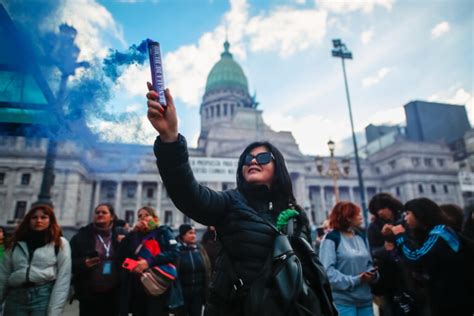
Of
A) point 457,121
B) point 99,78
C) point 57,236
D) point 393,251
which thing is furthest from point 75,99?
point 457,121

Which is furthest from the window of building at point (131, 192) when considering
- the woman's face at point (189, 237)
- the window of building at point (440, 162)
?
the window of building at point (440, 162)

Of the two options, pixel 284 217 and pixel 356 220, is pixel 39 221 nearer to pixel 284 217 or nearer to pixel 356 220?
pixel 284 217

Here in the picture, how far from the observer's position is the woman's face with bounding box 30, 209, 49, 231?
3.72 metres

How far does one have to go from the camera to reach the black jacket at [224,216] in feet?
4.88

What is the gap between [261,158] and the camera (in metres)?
2.03

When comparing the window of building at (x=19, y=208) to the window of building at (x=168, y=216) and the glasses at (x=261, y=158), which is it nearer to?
the window of building at (x=168, y=216)

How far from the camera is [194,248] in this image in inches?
206

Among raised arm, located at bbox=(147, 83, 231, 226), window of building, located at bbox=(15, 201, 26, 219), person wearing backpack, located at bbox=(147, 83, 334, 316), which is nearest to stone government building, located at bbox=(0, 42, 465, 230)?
window of building, located at bbox=(15, 201, 26, 219)

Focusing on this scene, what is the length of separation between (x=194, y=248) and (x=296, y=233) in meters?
3.70

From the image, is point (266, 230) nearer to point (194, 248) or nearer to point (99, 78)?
point (99, 78)

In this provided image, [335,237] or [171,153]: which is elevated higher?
[171,153]

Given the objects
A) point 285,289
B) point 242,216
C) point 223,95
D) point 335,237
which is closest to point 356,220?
point 335,237

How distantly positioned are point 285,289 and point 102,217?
12.5ft

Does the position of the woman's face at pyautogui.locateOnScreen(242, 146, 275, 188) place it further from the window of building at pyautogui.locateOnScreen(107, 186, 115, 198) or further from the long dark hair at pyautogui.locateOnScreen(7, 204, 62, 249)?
the window of building at pyautogui.locateOnScreen(107, 186, 115, 198)
